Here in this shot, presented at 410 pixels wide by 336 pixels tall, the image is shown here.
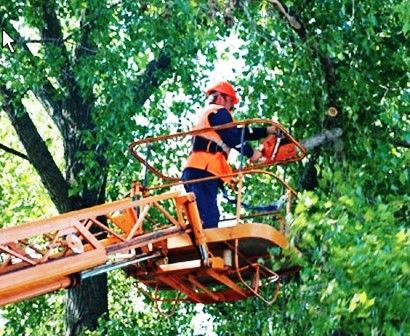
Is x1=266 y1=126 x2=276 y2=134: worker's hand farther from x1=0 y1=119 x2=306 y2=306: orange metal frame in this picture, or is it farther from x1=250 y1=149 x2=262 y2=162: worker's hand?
x1=0 y1=119 x2=306 y2=306: orange metal frame

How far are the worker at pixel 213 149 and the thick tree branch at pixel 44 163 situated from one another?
476 cm

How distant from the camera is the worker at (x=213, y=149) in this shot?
478 inches

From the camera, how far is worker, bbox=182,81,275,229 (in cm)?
1214

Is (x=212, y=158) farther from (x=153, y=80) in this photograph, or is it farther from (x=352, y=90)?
(x=153, y=80)

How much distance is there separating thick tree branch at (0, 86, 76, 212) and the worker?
4.76 metres

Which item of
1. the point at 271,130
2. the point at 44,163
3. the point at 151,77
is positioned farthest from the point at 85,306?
the point at 271,130

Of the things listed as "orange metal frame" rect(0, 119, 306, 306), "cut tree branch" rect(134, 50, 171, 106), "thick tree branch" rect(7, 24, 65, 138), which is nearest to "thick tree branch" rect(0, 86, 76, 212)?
"thick tree branch" rect(7, 24, 65, 138)

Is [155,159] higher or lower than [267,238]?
higher

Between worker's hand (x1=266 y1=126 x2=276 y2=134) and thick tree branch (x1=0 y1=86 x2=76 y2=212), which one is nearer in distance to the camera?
worker's hand (x1=266 y1=126 x2=276 y2=134)

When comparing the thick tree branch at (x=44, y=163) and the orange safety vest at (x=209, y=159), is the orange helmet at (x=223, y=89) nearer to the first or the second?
the orange safety vest at (x=209, y=159)

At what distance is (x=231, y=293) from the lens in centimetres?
1265

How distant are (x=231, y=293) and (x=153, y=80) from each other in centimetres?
452

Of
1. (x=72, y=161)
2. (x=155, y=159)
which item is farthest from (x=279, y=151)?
(x=72, y=161)

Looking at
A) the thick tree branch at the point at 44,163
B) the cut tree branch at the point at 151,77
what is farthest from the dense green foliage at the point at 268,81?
the thick tree branch at the point at 44,163
